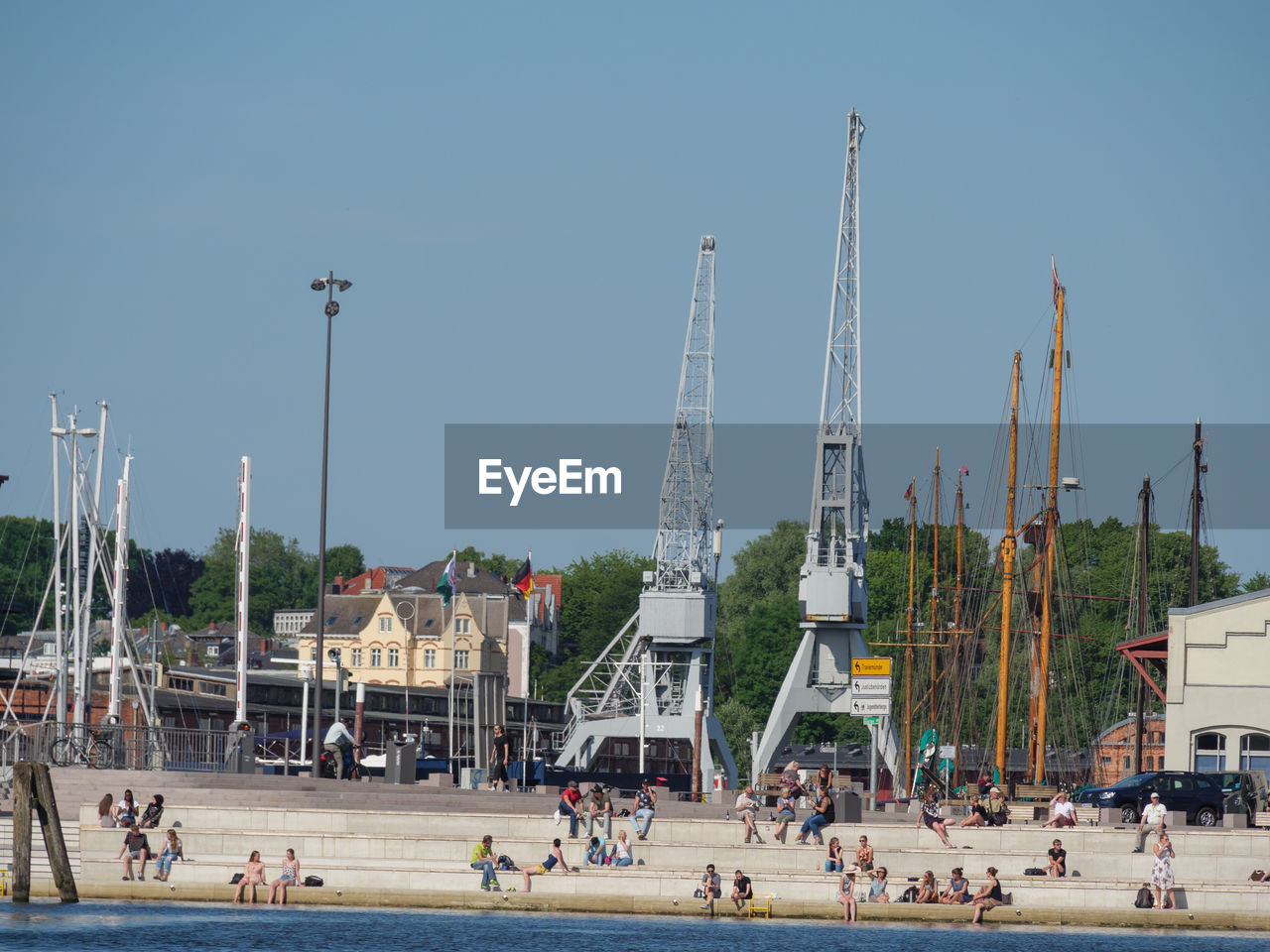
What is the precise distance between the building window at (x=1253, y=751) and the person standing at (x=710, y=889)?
1826cm

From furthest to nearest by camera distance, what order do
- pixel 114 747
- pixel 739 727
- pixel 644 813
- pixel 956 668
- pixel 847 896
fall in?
1. pixel 739 727
2. pixel 956 668
3. pixel 114 747
4. pixel 644 813
5. pixel 847 896

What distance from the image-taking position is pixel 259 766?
4969 centimetres

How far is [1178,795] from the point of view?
135 ft

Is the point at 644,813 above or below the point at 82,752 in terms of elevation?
below

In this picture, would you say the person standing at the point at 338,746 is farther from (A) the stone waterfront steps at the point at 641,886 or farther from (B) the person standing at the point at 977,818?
(B) the person standing at the point at 977,818

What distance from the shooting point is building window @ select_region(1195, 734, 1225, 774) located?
47625 millimetres

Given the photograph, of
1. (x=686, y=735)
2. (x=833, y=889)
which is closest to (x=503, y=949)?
(x=833, y=889)

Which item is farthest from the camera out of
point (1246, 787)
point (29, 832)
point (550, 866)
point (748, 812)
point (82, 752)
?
point (82, 752)

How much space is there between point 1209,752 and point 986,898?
1643 centimetres

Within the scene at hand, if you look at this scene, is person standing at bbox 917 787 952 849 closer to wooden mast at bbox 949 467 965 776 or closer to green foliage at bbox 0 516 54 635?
wooden mast at bbox 949 467 965 776

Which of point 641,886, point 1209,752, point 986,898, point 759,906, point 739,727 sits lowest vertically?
point 739,727

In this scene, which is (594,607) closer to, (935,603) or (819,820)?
(935,603)

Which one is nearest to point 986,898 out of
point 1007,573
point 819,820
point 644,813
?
point 819,820

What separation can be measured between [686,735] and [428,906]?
46.4 meters
